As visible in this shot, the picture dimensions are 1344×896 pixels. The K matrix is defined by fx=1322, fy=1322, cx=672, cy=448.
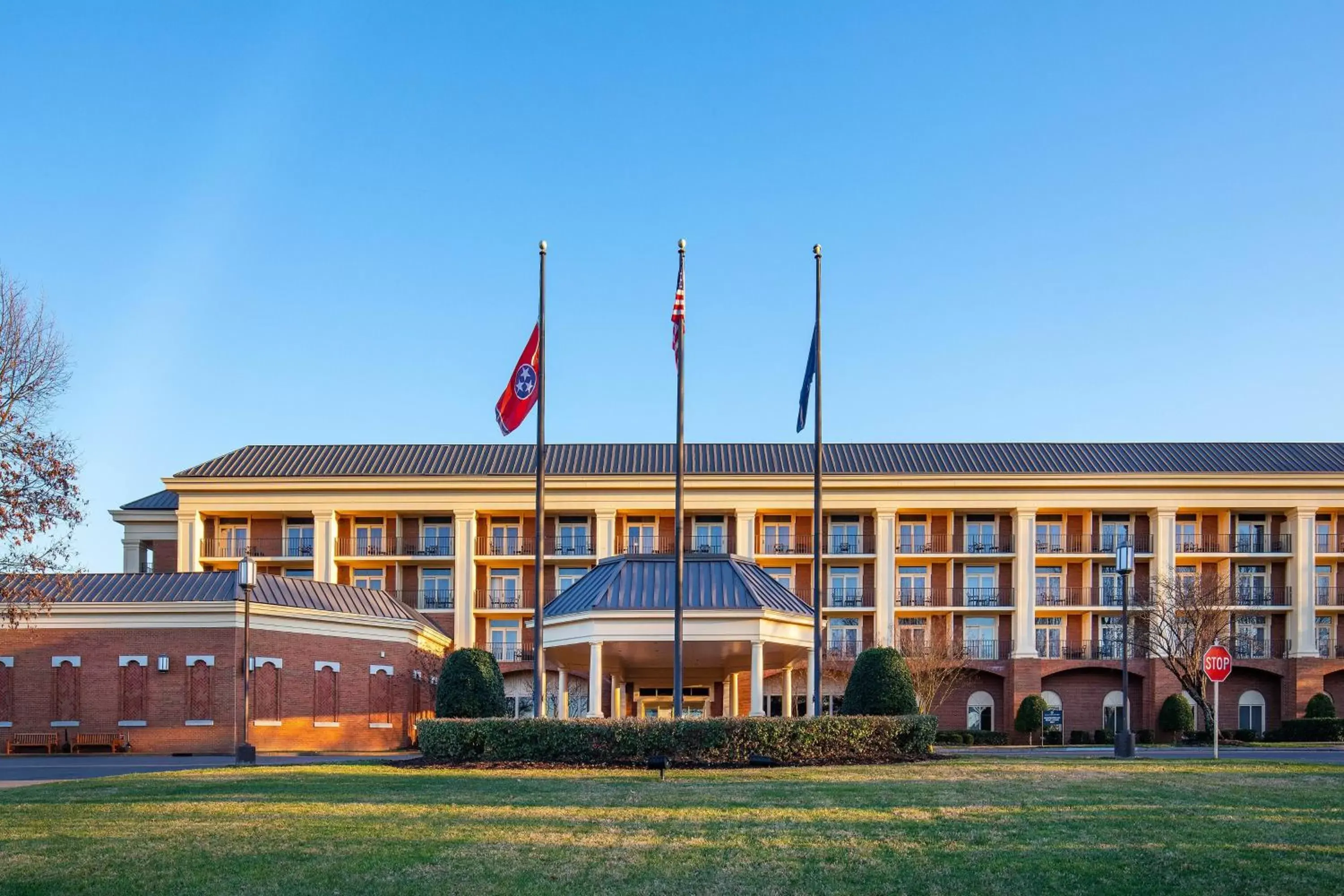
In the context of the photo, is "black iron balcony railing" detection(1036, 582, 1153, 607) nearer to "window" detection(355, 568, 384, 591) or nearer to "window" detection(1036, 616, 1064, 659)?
"window" detection(1036, 616, 1064, 659)

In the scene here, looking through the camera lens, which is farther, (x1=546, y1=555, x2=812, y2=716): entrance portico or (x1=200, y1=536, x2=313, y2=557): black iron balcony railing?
(x1=200, y1=536, x2=313, y2=557): black iron balcony railing

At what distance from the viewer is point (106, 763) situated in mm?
38938

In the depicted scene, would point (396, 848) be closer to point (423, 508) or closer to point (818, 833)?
point (818, 833)

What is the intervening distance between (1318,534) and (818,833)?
214 feet

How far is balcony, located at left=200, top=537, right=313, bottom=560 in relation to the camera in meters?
71.5

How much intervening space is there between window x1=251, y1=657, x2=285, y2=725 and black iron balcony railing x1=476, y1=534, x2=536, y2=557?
76.3 feet

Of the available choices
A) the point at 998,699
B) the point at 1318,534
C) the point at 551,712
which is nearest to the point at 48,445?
the point at 551,712

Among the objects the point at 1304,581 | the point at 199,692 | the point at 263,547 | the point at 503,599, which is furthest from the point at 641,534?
the point at 1304,581

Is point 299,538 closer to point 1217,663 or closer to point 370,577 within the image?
point 370,577

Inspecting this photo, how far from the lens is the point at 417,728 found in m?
30.1

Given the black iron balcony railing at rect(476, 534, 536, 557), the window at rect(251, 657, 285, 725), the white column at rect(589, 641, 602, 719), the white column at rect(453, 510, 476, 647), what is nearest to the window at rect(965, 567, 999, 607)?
the black iron balcony railing at rect(476, 534, 536, 557)

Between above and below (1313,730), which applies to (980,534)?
above

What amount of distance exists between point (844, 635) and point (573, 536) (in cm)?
1579

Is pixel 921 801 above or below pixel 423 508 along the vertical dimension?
below
